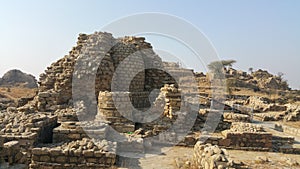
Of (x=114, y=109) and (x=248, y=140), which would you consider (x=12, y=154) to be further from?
(x=248, y=140)

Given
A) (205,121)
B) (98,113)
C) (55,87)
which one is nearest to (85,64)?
(55,87)

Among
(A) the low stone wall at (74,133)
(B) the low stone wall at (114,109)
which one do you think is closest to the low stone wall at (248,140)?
(B) the low stone wall at (114,109)

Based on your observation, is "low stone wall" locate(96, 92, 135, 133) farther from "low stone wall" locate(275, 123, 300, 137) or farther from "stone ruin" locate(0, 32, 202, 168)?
"low stone wall" locate(275, 123, 300, 137)

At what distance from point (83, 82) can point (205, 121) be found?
5.21 m

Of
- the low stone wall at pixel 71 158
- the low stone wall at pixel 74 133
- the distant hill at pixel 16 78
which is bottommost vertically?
the low stone wall at pixel 71 158

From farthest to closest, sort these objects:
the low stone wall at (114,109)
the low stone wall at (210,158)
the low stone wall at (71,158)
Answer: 1. the low stone wall at (114,109)
2. the low stone wall at (71,158)
3. the low stone wall at (210,158)

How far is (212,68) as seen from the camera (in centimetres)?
4031

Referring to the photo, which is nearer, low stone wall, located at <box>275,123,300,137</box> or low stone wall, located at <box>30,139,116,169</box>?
low stone wall, located at <box>30,139,116,169</box>

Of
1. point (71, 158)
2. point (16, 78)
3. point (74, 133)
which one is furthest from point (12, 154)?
point (16, 78)

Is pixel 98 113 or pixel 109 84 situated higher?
pixel 109 84

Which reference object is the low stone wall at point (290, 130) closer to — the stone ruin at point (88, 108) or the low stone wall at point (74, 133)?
the stone ruin at point (88, 108)

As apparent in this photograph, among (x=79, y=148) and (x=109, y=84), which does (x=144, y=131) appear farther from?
(x=109, y=84)

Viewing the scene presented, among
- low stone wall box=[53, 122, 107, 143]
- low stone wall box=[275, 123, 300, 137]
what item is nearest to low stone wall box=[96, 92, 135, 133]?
low stone wall box=[53, 122, 107, 143]

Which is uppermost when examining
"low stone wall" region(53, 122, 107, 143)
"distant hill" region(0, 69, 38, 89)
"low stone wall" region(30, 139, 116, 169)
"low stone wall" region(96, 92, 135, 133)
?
"distant hill" region(0, 69, 38, 89)
